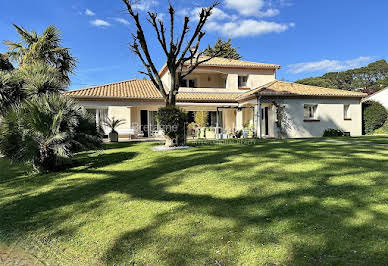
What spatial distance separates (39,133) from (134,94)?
1751 cm

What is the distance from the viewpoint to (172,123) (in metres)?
15.9

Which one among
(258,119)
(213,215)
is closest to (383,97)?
(258,119)

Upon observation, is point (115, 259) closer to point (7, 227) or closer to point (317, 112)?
point (7, 227)

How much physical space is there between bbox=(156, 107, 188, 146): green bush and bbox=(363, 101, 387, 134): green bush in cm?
2407

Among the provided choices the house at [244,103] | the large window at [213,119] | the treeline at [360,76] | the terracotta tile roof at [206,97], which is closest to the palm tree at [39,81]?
the house at [244,103]

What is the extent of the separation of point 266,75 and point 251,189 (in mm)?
29058

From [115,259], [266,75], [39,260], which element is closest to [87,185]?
[39,260]

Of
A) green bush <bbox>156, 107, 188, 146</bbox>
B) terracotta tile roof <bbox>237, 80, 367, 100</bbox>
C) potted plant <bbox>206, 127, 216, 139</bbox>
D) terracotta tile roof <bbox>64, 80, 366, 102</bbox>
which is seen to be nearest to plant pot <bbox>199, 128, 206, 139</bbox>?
potted plant <bbox>206, 127, 216, 139</bbox>

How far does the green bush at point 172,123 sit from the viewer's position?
628 inches

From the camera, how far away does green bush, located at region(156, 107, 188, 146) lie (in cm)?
1595

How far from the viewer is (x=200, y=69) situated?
31312 millimetres

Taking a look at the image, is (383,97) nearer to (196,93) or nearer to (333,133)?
(333,133)

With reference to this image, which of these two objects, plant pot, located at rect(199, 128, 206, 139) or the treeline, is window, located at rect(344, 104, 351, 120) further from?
the treeline

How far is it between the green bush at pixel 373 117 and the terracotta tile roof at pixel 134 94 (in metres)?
15.1
